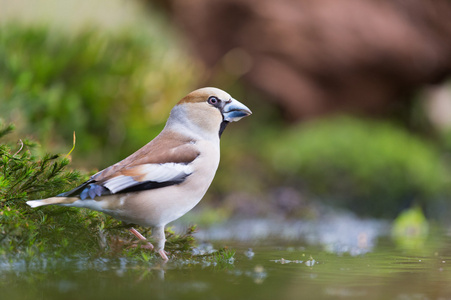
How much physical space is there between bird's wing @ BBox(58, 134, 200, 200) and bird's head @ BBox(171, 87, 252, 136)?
272 mm

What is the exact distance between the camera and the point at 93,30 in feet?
35.5

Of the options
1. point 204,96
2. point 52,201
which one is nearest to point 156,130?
point 204,96

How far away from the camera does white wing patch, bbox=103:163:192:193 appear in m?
4.28

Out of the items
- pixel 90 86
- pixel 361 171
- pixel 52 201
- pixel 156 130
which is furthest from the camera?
pixel 361 171

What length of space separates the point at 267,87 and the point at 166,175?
30.1ft

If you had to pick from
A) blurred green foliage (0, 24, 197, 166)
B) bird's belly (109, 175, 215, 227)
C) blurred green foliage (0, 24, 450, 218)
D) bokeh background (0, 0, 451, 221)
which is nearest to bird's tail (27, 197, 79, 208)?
bird's belly (109, 175, 215, 227)

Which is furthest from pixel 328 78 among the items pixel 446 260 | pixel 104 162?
pixel 446 260

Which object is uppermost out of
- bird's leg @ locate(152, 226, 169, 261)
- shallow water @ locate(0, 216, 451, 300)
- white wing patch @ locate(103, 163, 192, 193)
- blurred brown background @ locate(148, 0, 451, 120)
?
blurred brown background @ locate(148, 0, 451, 120)

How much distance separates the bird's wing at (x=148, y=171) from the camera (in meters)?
4.24

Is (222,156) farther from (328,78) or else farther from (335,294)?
(335,294)

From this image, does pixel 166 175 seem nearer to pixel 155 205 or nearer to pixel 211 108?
pixel 155 205

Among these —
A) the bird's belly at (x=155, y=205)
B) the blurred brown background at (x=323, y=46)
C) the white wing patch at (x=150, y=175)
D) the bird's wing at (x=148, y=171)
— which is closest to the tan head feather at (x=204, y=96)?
the bird's wing at (x=148, y=171)

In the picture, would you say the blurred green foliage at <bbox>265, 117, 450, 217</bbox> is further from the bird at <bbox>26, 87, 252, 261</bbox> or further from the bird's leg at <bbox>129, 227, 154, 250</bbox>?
the bird's leg at <bbox>129, 227, 154, 250</bbox>

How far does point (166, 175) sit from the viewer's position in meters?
4.50
